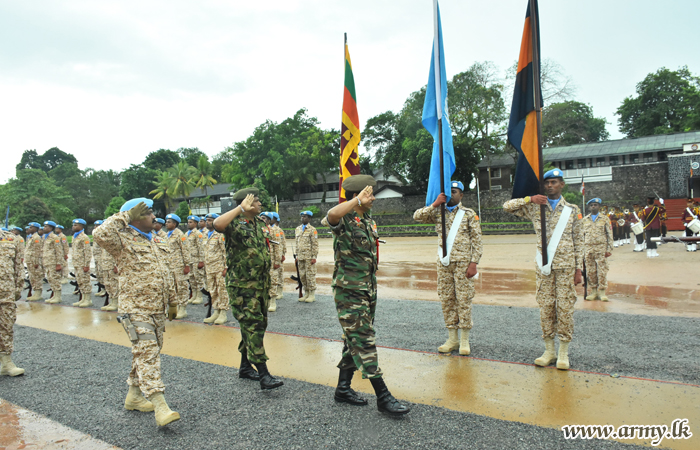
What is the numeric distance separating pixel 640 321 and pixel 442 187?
12.8ft

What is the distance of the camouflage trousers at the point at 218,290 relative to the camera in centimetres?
764

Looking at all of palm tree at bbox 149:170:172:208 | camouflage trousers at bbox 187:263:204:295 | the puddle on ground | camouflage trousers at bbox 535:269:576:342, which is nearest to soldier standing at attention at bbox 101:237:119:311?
camouflage trousers at bbox 187:263:204:295

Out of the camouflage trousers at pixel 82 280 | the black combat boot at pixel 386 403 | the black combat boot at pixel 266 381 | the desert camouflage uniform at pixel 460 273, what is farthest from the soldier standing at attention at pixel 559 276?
the camouflage trousers at pixel 82 280

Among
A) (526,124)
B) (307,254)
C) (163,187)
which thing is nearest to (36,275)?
(307,254)

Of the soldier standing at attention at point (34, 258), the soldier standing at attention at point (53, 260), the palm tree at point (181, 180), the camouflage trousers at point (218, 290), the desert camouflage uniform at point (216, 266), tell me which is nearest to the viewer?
the camouflage trousers at point (218, 290)

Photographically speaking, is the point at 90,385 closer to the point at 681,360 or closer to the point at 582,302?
the point at 681,360

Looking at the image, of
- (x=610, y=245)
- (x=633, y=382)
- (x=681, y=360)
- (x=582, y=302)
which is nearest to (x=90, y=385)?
(x=633, y=382)

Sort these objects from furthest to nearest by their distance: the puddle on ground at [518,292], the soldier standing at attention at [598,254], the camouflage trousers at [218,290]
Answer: the soldier standing at attention at [598,254] → the camouflage trousers at [218,290] → the puddle on ground at [518,292]

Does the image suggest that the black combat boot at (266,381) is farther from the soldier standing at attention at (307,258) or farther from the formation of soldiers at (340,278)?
the soldier standing at attention at (307,258)

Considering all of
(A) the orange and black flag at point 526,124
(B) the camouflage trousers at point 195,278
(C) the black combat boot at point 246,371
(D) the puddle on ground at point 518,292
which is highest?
(A) the orange and black flag at point 526,124

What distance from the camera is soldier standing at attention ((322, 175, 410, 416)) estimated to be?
350cm

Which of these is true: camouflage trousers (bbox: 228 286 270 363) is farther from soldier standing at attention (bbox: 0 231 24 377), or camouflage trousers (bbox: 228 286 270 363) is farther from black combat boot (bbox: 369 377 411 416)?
soldier standing at attention (bbox: 0 231 24 377)

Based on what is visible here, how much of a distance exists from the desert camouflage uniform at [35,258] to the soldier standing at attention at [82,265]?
5.52ft

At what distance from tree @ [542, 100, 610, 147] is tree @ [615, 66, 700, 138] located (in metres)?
5.16
